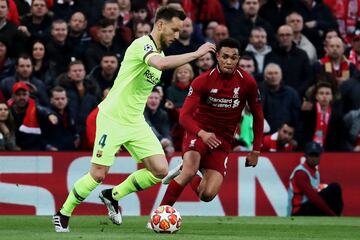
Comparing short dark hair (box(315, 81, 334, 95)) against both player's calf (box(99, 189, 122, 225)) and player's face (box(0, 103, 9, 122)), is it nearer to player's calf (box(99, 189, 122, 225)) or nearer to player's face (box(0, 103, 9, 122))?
player's face (box(0, 103, 9, 122))

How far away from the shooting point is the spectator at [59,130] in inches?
689

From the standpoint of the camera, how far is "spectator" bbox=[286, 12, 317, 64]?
784 inches

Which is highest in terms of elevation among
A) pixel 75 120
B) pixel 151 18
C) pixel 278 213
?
pixel 151 18

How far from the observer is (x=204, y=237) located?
11750mm

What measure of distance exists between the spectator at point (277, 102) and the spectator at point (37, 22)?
3.68m

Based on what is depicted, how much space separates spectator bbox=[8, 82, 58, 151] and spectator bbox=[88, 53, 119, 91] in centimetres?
136

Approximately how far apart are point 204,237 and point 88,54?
25.3 ft

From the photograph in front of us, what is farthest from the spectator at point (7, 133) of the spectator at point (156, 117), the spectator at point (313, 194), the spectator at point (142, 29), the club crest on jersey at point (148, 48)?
the club crest on jersey at point (148, 48)

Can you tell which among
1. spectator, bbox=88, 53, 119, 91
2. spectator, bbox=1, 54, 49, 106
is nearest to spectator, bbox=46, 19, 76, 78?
spectator, bbox=88, 53, 119, 91

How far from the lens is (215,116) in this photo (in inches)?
531

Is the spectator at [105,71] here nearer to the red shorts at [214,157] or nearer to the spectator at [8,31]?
the spectator at [8,31]

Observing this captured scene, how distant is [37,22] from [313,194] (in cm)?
568

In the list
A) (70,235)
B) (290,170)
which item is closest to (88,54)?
(290,170)

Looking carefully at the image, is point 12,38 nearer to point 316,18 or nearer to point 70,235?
point 316,18
